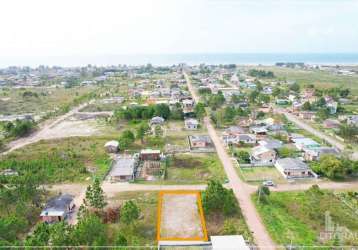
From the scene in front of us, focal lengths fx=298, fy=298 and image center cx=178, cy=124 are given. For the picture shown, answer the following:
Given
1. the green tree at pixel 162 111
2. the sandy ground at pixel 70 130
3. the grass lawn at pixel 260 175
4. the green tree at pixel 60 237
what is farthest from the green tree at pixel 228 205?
the green tree at pixel 162 111

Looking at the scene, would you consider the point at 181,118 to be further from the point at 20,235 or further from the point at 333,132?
the point at 20,235

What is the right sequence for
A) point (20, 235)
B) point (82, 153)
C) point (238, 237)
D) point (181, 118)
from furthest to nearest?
point (181, 118)
point (82, 153)
point (20, 235)
point (238, 237)

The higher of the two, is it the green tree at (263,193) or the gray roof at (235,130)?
the gray roof at (235,130)

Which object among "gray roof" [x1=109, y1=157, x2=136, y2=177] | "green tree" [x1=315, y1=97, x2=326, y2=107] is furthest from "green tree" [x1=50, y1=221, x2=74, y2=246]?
"green tree" [x1=315, y1=97, x2=326, y2=107]

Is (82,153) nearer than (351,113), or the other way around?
(82,153)

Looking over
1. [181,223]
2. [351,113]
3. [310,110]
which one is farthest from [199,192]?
[351,113]

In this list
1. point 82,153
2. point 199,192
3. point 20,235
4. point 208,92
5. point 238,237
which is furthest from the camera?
point 208,92

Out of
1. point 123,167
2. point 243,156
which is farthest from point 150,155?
point 243,156

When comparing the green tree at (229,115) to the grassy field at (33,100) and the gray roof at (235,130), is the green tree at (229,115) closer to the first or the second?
the gray roof at (235,130)
